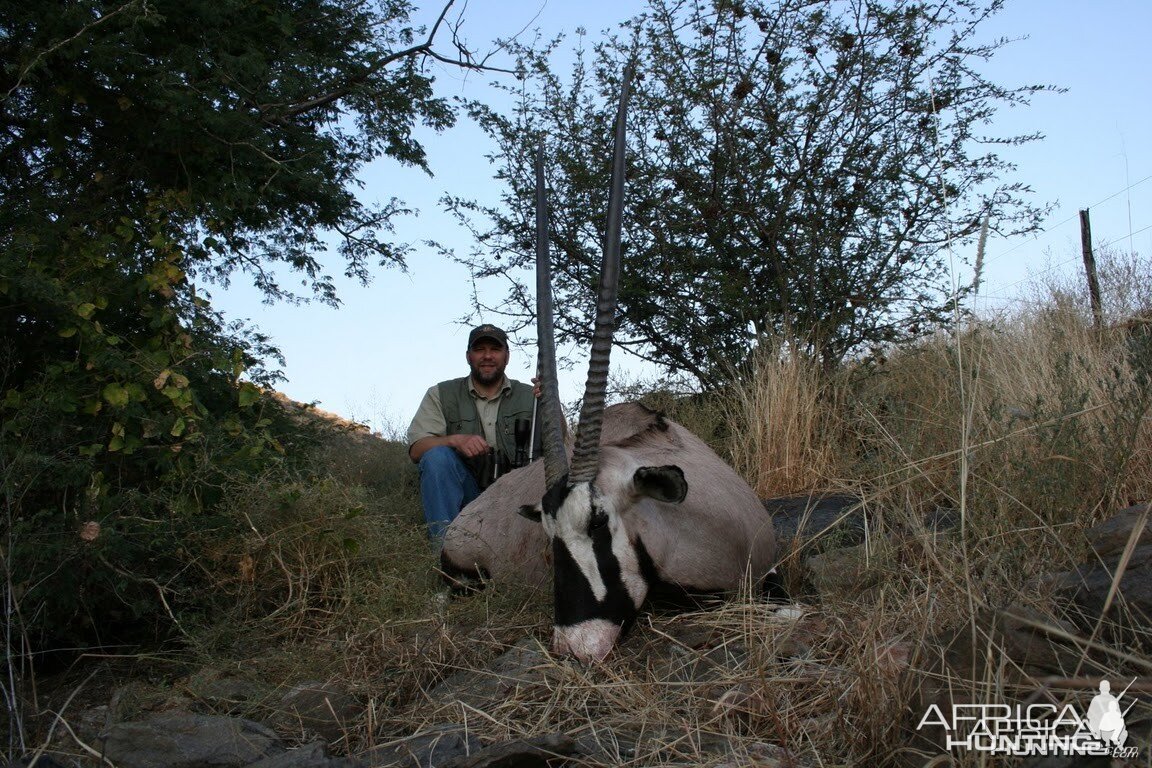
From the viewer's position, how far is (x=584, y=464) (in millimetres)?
4160

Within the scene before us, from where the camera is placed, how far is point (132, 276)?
16.7 ft

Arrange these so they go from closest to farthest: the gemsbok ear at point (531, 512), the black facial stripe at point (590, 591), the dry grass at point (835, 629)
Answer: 1. the dry grass at point (835, 629)
2. the black facial stripe at point (590, 591)
3. the gemsbok ear at point (531, 512)

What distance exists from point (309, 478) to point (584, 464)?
266 centimetres

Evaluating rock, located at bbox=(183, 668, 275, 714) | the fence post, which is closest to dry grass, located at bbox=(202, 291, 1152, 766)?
rock, located at bbox=(183, 668, 275, 714)

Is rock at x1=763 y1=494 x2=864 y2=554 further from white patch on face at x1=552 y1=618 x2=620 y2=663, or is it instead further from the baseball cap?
the baseball cap

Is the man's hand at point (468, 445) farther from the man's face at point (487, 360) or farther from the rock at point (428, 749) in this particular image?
the rock at point (428, 749)

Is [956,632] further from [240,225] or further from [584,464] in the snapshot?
[240,225]

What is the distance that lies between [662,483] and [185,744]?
2.09 m

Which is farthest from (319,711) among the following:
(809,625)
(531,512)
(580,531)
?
(809,625)

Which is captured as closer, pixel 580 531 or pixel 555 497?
pixel 580 531

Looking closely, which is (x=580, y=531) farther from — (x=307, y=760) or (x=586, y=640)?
(x=307, y=760)

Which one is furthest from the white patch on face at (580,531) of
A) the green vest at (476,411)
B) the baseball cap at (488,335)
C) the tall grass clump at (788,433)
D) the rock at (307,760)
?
the baseball cap at (488,335)

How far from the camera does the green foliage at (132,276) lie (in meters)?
4.43
